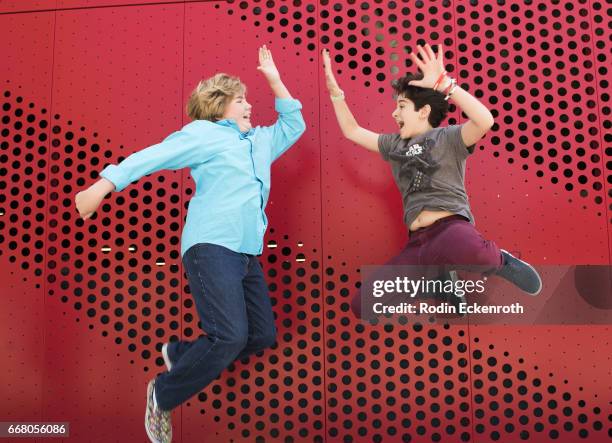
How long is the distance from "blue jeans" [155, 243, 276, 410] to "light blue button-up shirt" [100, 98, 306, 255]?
88 millimetres

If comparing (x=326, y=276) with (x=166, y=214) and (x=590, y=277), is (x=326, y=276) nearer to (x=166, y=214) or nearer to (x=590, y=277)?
(x=166, y=214)

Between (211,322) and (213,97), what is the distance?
4.10 feet

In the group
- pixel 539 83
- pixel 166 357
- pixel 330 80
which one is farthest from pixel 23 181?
pixel 539 83

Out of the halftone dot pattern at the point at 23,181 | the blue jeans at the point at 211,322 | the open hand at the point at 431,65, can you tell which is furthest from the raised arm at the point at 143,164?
the open hand at the point at 431,65

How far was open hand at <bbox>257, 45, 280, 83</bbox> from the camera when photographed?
3512mm

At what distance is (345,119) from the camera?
12.0 feet

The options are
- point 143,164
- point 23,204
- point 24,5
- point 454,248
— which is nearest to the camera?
point 143,164

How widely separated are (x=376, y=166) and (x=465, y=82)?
2.51 feet

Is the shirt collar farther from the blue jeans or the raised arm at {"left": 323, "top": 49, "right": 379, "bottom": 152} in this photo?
Answer: the blue jeans

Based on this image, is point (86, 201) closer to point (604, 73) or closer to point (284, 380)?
point (284, 380)

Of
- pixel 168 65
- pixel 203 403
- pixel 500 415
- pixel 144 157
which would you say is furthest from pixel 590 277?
pixel 168 65

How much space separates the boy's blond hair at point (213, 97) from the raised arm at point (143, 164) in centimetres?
25

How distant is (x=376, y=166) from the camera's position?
3.75 meters

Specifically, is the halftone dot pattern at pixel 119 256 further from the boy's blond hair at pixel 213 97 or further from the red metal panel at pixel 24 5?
the red metal panel at pixel 24 5
